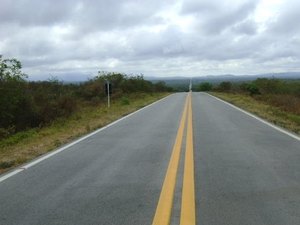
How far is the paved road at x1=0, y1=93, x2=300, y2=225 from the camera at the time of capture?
5.26 metres

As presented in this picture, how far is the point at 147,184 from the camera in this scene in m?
6.88

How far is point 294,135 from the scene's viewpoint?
13133 millimetres

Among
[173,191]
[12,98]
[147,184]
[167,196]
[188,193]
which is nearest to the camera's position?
[167,196]

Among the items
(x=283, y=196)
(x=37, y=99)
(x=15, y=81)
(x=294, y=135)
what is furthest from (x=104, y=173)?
(x=37, y=99)

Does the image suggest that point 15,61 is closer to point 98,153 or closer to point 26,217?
point 98,153

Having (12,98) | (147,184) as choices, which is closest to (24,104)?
(12,98)

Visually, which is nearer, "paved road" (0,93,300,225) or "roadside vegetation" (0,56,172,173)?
"paved road" (0,93,300,225)

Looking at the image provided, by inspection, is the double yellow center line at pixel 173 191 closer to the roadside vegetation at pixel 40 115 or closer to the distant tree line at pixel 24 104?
the roadside vegetation at pixel 40 115

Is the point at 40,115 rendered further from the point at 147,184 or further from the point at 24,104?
the point at 147,184

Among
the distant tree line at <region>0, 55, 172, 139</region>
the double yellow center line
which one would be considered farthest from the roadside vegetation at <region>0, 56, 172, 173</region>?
the double yellow center line

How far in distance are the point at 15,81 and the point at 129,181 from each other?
17565mm

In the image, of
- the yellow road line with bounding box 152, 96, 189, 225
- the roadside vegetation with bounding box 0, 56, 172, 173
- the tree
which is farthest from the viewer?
the tree

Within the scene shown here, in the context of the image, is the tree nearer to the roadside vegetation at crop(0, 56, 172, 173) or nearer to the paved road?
the roadside vegetation at crop(0, 56, 172, 173)

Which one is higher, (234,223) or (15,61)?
(15,61)
